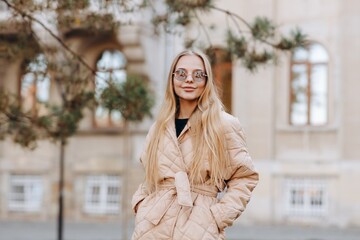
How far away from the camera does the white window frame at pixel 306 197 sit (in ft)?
59.6

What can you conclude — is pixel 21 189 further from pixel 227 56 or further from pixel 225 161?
pixel 225 161

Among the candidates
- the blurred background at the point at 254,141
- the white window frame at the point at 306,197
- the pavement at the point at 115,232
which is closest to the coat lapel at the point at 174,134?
the blurred background at the point at 254,141

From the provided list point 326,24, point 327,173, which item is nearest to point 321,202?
point 327,173

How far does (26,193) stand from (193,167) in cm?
1693

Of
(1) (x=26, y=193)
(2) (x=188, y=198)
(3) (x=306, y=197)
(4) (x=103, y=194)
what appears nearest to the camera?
(2) (x=188, y=198)

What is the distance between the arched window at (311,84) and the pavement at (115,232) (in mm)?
2632

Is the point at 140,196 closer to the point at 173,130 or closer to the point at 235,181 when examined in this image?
the point at 173,130

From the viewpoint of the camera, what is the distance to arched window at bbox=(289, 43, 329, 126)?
18516 mm

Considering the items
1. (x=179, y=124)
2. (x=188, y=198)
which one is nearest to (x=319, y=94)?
(x=179, y=124)

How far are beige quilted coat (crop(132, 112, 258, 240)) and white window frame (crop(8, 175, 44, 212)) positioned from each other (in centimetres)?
1656

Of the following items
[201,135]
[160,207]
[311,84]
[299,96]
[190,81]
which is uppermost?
[311,84]

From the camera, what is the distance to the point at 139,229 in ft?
13.9

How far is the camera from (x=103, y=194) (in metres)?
19.9

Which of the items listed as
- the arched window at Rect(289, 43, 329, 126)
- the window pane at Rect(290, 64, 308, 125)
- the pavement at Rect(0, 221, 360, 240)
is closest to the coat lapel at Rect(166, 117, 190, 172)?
the pavement at Rect(0, 221, 360, 240)
